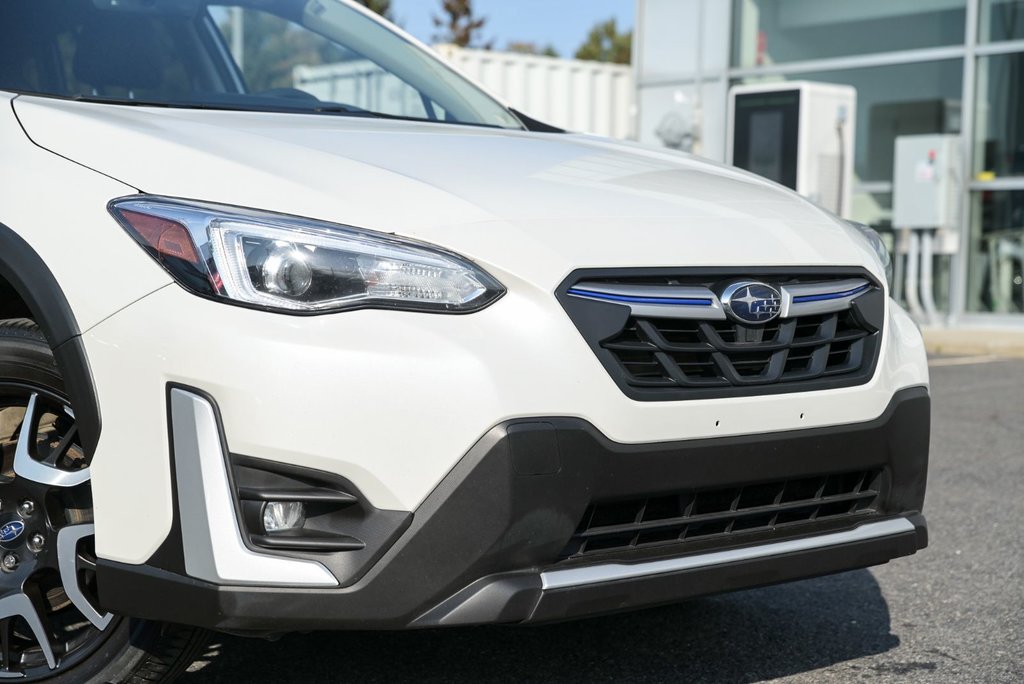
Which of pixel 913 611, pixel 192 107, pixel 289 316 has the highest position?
pixel 192 107

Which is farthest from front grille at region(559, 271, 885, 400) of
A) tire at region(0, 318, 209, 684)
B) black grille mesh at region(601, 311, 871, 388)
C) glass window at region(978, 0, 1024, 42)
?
glass window at region(978, 0, 1024, 42)

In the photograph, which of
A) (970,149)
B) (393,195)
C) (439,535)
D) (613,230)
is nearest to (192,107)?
(393,195)

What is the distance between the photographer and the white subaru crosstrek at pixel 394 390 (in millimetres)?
2254

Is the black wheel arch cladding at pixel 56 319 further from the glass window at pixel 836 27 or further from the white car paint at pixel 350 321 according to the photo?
the glass window at pixel 836 27

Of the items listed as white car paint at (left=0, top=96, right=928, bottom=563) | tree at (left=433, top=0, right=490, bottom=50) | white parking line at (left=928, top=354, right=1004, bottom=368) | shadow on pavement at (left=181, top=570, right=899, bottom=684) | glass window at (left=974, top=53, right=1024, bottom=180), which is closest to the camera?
white car paint at (left=0, top=96, right=928, bottom=563)

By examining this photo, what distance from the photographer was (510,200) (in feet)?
8.32

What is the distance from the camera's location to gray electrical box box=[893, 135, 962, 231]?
13148 mm

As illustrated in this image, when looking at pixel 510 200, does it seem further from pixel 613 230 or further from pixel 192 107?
pixel 192 107

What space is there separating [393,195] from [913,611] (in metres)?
2.08

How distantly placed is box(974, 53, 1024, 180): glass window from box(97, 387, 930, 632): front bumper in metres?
11.9

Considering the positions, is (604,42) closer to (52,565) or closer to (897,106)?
(897,106)

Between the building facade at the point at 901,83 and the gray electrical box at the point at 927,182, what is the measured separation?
0.59 ft

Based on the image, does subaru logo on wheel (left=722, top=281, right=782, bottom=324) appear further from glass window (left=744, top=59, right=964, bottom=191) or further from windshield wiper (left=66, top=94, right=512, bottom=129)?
glass window (left=744, top=59, right=964, bottom=191)

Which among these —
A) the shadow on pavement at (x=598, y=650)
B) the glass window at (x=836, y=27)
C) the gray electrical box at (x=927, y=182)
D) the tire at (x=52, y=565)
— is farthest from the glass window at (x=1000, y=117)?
the tire at (x=52, y=565)
